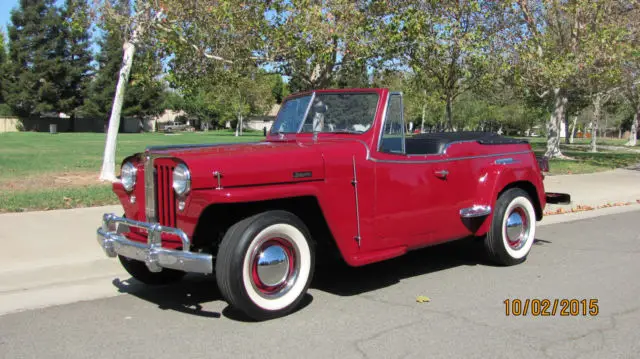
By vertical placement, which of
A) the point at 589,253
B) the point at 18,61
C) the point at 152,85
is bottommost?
the point at 589,253

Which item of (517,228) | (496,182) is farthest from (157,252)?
(517,228)

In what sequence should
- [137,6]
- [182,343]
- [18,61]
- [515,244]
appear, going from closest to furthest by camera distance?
1. [182,343]
2. [515,244]
3. [137,6]
4. [18,61]

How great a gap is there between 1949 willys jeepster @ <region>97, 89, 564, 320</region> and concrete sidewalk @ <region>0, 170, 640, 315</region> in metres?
0.80

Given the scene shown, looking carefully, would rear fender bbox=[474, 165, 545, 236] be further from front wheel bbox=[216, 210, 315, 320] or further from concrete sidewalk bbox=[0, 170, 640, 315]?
concrete sidewalk bbox=[0, 170, 640, 315]

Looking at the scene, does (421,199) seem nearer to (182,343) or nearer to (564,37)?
(182,343)

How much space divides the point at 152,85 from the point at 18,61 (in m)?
49.3

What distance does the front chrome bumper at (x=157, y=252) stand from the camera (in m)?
4.00

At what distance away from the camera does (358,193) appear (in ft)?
15.7

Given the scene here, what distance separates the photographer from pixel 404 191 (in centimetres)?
515

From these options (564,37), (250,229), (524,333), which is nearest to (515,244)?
(524,333)

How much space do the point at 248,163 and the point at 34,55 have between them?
58391 mm

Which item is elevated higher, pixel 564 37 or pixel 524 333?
pixel 564 37
